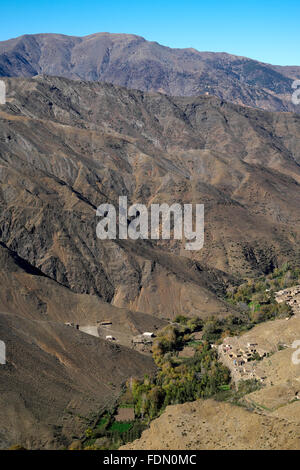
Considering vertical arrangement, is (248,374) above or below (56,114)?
below

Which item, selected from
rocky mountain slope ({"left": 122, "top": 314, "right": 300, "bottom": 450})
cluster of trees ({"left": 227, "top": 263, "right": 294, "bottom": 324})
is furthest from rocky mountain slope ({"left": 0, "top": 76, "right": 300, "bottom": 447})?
rocky mountain slope ({"left": 122, "top": 314, "right": 300, "bottom": 450})

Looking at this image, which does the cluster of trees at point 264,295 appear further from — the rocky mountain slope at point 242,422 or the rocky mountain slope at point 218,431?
the rocky mountain slope at point 218,431

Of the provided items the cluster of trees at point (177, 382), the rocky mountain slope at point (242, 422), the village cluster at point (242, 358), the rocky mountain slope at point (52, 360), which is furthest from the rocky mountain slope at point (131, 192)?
the rocky mountain slope at point (242, 422)

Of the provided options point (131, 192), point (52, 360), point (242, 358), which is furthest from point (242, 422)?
point (131, 192)

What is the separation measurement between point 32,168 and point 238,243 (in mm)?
40035

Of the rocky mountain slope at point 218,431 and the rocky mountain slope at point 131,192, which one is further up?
the rocky mountain slope at point 131,192

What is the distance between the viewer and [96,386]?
182 feet

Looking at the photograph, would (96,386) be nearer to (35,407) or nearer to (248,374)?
(35,407)

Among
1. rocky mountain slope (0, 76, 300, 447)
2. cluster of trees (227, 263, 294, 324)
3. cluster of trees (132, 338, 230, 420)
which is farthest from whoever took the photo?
cluster of trees (227, 263, 294, 324)

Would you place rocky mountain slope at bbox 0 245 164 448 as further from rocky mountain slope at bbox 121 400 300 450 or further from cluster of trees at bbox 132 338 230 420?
rocky mountain slope at bbox 121 400 300 450

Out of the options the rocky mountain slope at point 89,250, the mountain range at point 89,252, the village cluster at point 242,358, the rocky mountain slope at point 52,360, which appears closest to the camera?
the rocky mountain slope at point 52,360

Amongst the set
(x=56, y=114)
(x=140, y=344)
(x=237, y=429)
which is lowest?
(x=140, y=344)

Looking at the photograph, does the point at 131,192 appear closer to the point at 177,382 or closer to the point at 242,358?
the point at 242,358
